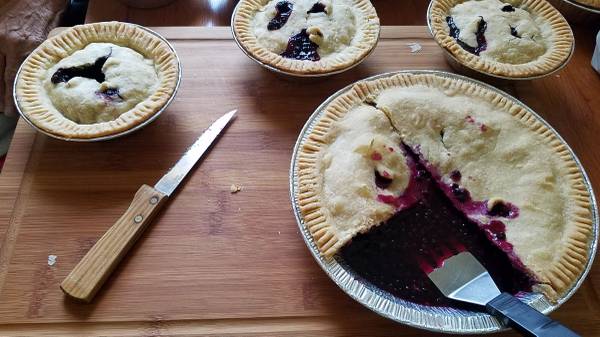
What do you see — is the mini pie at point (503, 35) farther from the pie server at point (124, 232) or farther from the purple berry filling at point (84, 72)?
the purple berry filling at point (84, 72)

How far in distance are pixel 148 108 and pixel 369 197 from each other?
724mm

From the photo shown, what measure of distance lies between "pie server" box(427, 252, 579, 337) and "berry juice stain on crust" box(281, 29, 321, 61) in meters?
0.85

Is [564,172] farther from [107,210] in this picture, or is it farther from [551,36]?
[107,210]

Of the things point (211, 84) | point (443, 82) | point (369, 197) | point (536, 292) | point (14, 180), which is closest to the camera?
point (536, 292)

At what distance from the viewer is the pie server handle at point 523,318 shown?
3.28 feet

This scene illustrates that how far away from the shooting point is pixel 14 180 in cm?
145

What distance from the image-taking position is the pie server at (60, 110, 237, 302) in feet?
3.97

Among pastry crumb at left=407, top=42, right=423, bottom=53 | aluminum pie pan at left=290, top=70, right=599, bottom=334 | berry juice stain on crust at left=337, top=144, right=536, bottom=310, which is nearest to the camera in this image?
aluminum pie pan at left=290, top=70, right=599, bottom=334

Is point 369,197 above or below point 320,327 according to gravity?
above

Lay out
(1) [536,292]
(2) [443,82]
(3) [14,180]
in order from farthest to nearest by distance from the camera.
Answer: (2) [443,82], (3) [14,180], (1) [536,292]

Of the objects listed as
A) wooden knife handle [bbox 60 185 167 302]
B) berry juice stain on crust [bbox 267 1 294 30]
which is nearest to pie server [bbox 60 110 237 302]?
wooden knife handle [bbox 60 185 167 302]

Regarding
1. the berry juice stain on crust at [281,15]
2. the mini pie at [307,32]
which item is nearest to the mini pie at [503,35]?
the mini pie at [307,32]

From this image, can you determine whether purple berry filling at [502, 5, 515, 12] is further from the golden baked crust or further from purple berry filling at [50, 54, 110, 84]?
purple berry filling at [50, 54, 110, 84]

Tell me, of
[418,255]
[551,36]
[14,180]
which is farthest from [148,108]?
[551,36]
